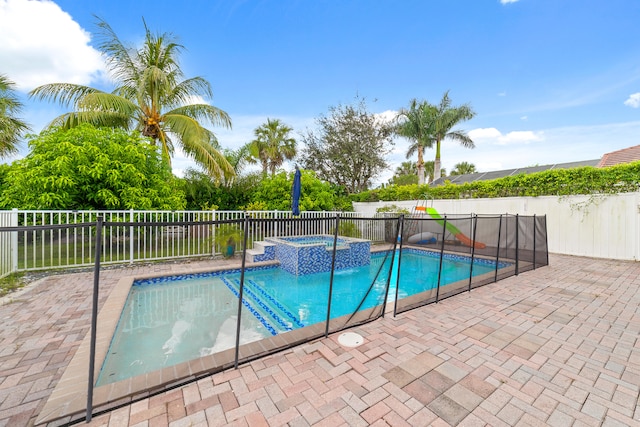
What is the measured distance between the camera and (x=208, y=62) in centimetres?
1041

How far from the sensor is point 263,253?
702 centimetres

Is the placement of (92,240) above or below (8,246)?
below

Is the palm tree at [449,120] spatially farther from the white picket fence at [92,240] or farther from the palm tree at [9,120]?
the palm tree at [9,120]

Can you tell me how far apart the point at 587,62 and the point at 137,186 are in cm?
1570

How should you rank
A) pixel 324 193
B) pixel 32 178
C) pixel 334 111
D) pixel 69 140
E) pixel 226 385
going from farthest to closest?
1. pixel 334 111
2. pixel 324 193
3. pixel 69 140
4. pixel 32 178
5. pixel 226 385

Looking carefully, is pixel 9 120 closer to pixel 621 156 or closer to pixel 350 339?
pixel 350 339

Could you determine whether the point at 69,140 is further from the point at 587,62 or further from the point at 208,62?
the point at 587,62

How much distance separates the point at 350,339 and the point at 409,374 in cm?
74

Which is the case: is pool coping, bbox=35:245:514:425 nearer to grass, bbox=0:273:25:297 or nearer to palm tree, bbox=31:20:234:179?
grass, bbox=0:273:25:297

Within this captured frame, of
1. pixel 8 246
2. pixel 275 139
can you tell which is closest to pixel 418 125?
pixel 275 139

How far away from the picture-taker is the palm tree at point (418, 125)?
19.8 metres

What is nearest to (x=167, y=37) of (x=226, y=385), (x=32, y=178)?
(x=32, y=178)

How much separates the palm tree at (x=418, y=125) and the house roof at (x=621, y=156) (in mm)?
9665

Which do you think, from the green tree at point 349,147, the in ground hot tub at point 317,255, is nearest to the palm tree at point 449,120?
the green tree at point 349,147
